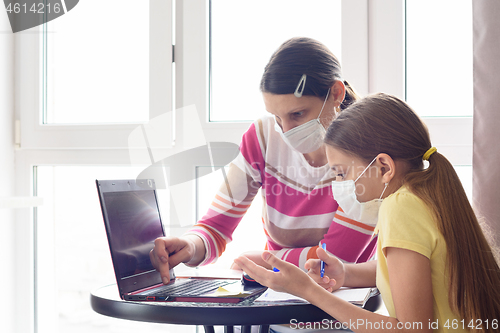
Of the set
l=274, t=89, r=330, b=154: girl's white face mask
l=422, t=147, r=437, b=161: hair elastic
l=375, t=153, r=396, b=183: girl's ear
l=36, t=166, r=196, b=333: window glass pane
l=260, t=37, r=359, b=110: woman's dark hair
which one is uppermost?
l=260, t=37, r=359, b=110: woman's dark hair

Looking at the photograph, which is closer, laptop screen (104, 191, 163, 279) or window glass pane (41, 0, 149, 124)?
laptop screen (104, 191, 163, 279)

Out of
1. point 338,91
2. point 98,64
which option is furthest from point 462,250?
point 98,64

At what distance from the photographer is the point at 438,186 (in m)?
0.90

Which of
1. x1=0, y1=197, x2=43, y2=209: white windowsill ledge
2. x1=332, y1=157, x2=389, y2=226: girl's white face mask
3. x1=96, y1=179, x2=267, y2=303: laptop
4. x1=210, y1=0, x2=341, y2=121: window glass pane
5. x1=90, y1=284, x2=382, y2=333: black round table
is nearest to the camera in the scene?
x1=90, y1=284, x2=382, y2=333: black round table

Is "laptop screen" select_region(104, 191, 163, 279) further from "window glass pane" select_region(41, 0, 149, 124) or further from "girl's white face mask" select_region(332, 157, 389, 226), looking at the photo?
"window glass pane" select_region(41, 0, 149, 124)

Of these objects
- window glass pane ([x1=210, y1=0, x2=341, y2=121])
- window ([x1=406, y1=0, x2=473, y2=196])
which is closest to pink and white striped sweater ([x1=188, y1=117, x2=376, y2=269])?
window glass pane ([x1=210, y1=0, x2=341, y2=121])

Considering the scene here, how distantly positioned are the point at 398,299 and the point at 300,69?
2.22ft

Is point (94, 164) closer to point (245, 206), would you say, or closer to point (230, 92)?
point (230, 92)

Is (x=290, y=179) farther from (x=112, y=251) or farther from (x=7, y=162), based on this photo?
(x=7, y=162)

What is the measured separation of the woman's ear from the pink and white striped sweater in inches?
8.7

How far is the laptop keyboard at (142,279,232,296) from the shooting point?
36.9 inches

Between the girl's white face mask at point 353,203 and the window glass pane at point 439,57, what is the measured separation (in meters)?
0.74

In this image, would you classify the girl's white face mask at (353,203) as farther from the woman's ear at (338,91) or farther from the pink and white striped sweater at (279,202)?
the woman's ear at (338,91)

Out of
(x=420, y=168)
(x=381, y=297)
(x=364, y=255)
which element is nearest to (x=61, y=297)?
(x=364, y=255)
